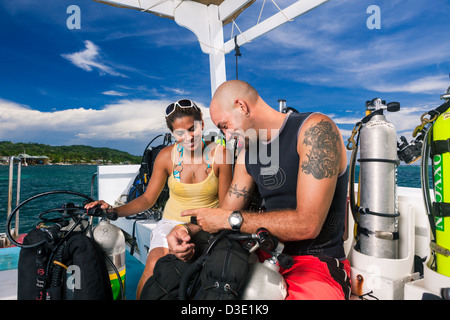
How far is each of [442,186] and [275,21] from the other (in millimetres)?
3222

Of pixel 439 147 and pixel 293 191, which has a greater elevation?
pixel 439 147

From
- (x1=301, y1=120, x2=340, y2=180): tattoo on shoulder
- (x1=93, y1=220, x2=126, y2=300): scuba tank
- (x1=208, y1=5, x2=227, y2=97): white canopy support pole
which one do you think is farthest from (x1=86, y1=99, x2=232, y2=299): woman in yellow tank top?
(x1=208, y1=5, x2=227, y2=97): white canopy support pole

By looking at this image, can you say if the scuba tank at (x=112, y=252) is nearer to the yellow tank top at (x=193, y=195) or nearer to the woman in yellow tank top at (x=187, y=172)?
the woman in yellow tank top at (x=187, y=172)

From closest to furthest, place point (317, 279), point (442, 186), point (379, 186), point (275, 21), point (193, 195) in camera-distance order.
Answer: point (317, 279), point (442, 186), point (379, 186), point (193, 195), point (275, 21)

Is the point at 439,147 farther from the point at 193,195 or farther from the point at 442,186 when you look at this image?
the point at 193,195

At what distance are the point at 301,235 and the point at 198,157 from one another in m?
1.28

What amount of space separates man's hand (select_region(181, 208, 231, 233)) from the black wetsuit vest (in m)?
0.30

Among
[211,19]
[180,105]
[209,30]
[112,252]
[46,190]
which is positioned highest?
[211,19]

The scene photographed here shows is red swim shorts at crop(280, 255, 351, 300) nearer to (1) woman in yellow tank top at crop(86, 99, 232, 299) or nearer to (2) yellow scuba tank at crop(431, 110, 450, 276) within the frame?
(2) yellow scuba tank at crop(431, 110, 450, 276)

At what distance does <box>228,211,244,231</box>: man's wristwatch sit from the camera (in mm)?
1261

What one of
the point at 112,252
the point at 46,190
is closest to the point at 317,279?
the point at 112,252

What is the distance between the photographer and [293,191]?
1.41 m
